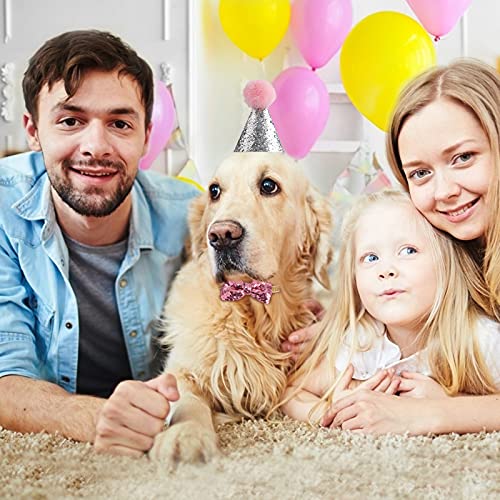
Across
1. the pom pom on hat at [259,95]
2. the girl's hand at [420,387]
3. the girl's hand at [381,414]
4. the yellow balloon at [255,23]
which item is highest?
the yellow balloon at [255,23]

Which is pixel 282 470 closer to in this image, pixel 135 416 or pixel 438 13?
pixel 135 416

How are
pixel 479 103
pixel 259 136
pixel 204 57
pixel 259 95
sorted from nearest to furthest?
pixel 479 103, pixel 259 136, pixel 259 95, pixel 204 57

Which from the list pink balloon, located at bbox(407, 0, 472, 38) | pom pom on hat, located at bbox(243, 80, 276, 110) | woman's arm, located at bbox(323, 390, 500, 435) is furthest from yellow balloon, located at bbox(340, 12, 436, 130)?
woman's arm, located at bbox(323, 390, 500, 435)

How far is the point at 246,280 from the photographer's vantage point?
4.84ft

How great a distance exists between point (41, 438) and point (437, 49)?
232 cm

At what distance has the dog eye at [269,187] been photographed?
4.98 ft

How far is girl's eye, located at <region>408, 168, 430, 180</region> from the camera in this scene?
4.76 ft

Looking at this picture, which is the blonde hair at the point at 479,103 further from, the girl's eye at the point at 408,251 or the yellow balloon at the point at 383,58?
the yellow balloon at the point at 383,58

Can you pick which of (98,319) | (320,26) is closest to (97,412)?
(98,319)

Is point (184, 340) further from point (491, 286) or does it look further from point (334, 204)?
point (491, 286)

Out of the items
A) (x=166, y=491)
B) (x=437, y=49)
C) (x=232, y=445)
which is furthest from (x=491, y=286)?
(x=437, y=49)

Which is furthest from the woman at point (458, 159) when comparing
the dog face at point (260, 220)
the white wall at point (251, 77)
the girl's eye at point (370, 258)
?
the white wall at point (251, 77)

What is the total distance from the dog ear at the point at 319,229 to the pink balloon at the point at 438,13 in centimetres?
118

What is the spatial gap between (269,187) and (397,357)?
1.41 ft
